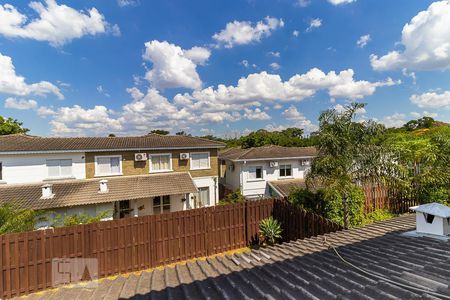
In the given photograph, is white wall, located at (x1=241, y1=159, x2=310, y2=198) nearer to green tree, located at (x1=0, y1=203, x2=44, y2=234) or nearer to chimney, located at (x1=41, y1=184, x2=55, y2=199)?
chimney, located at (x1=41, y1=184, x2=55, y2=199)

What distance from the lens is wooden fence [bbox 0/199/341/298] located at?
795 centimetres

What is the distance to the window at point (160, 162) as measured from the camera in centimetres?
1869

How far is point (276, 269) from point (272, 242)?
7873mm

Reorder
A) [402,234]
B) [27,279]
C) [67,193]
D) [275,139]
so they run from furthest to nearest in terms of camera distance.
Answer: [275,139] → [67,193] → [27,279] → [402,234]

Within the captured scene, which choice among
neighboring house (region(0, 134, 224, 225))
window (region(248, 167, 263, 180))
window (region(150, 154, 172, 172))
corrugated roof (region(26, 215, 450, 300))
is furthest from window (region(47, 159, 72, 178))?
window (region(248, 167, 263, 180))

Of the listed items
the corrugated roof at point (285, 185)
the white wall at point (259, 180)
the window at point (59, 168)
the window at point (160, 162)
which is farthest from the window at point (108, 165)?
the corrugated roof at point (285, 185)

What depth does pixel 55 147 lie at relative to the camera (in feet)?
52.5

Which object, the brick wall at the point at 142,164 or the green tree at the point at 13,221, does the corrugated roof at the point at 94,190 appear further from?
the green tree at the point at 13,221

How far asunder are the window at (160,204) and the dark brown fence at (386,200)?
1333cm

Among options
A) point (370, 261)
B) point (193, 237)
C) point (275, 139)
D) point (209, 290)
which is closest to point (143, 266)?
point (193, 237)

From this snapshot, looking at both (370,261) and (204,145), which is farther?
(204,145)

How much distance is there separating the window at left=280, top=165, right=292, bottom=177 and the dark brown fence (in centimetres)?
1062

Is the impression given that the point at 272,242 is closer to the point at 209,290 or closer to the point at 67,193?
the point at 209,290

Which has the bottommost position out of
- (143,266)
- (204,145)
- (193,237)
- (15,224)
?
(143,266)
